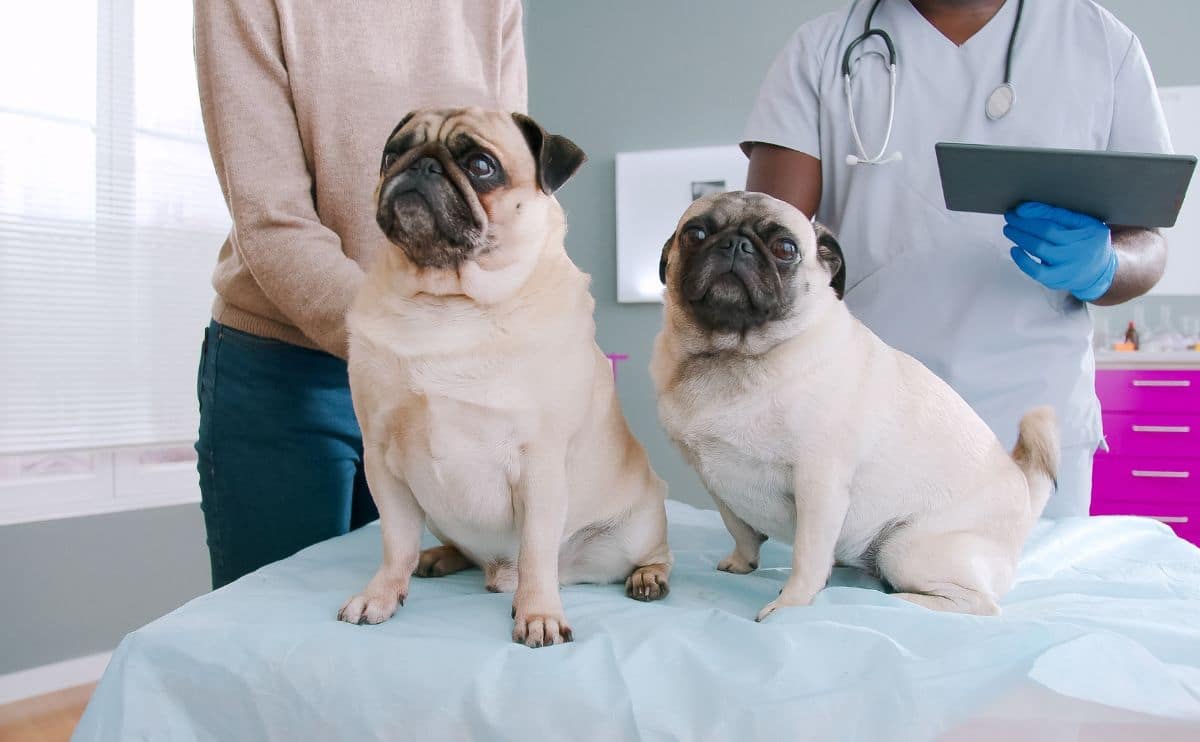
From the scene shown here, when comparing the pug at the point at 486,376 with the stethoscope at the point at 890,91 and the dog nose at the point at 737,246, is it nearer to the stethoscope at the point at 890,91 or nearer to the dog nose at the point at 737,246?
the dog nose at the point at 737,246

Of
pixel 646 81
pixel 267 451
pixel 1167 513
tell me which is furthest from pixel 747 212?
pixel 646 81

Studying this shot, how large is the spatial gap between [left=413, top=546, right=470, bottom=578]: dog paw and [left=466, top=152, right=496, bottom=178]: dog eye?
1.89 ft

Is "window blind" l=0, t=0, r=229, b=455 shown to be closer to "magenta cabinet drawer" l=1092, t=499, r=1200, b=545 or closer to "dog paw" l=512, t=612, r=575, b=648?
"dog paw" l=512, t=612, r=575, b=648

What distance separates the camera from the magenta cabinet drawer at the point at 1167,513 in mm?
3787

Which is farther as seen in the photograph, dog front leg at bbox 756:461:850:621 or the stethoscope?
the stethoscope

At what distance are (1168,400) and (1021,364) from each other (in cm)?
283

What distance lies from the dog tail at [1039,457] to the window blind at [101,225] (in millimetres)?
3233

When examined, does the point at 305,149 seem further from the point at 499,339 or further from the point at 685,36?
the point at 685,36

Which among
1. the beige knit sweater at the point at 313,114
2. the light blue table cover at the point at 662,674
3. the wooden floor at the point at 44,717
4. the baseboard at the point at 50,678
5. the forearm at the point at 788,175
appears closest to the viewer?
the light blue table cover at the point at 662,674

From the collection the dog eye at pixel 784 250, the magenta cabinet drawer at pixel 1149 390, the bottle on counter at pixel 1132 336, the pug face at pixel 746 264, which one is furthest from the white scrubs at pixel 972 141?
the bottle on counter at pixel 1132 336

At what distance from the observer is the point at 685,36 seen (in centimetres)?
509

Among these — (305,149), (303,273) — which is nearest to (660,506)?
(303,273)

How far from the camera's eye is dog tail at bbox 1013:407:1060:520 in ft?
4.22

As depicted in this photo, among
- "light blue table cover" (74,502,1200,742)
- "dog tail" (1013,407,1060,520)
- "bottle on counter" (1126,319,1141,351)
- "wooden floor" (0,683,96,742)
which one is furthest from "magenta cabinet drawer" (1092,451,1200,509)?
"wooden floor" (0,683,96,742)
